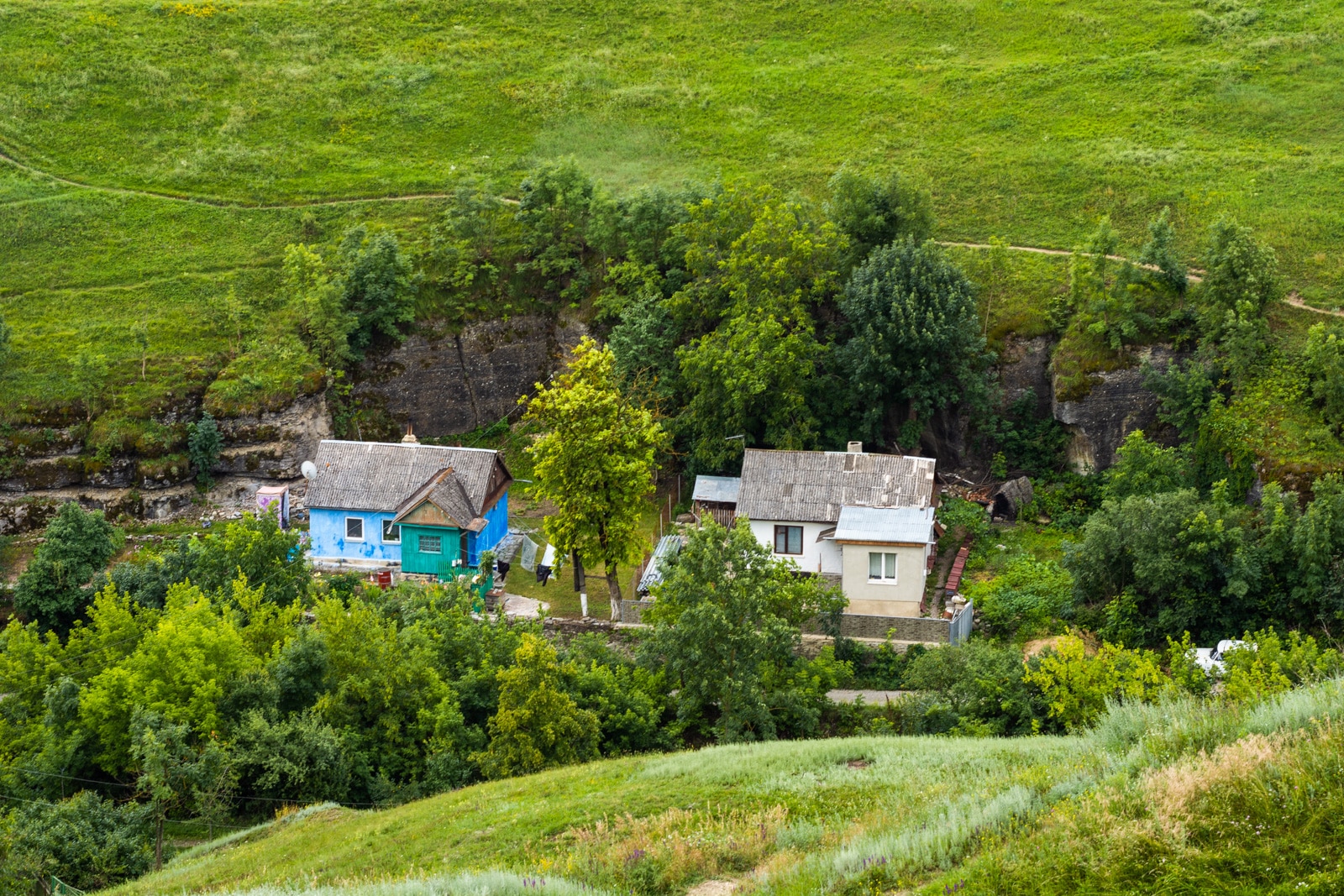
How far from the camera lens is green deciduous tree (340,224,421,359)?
5128 cm

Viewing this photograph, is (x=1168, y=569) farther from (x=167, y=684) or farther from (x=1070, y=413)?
(x=167, y=684)

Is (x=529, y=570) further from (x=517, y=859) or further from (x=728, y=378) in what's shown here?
(x=517, y=859)

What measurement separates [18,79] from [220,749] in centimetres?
5157

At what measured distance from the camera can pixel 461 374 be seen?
5253cm

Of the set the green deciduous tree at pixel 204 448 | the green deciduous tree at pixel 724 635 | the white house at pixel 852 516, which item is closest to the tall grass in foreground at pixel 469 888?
the green deciduous tree at pixel 724 635

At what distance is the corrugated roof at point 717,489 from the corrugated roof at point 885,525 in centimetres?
444

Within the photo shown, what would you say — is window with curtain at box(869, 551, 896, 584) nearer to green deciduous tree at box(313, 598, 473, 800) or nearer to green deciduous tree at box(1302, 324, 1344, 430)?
green deciduous tree at box(313, 598, 473, 800)

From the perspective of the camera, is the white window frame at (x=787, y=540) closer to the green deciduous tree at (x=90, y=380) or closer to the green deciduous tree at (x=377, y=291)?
the green deciduous tree at (x=377, y=291)

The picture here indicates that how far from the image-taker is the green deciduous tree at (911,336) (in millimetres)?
44188

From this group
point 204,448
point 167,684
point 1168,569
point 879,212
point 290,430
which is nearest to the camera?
point 167,684

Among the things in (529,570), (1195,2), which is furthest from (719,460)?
(1195,2)

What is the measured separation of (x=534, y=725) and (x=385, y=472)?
1755 cm

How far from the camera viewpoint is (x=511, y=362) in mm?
53094

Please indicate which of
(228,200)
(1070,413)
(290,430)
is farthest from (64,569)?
(1070,413)
